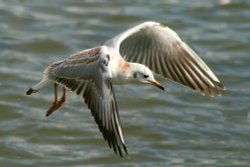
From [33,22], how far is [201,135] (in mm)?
4939

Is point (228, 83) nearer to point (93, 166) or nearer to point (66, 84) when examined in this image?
point (93, 166)

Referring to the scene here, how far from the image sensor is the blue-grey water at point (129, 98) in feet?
36.1

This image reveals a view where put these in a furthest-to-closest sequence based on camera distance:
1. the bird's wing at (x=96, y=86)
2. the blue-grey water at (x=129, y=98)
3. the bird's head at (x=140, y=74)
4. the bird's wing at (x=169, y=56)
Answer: the blue-grey water at (x=129, y=98)
the bird's wing at (x=169, y=56)
the bird's head at (x=140, y=74)
the bird's wing at (x=96, y=86)

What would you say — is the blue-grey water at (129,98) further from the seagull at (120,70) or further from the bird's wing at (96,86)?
the bird's wing at (96,86)

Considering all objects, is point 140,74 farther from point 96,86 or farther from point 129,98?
point 129,98

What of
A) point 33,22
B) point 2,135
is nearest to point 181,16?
point 33,22

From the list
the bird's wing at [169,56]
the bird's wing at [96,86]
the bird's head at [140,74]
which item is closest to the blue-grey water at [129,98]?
the bird's wing at [169,56]

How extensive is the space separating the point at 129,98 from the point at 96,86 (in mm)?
4144

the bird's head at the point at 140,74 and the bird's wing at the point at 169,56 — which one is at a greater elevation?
the bird's wing at the point at 169,56

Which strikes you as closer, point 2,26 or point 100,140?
point 100,140

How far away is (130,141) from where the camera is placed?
11.4 metres

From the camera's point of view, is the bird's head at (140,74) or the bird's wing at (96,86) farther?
the bird's head at (140,74)

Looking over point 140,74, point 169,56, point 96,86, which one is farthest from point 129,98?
point 96,86

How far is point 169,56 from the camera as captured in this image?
1030cm
